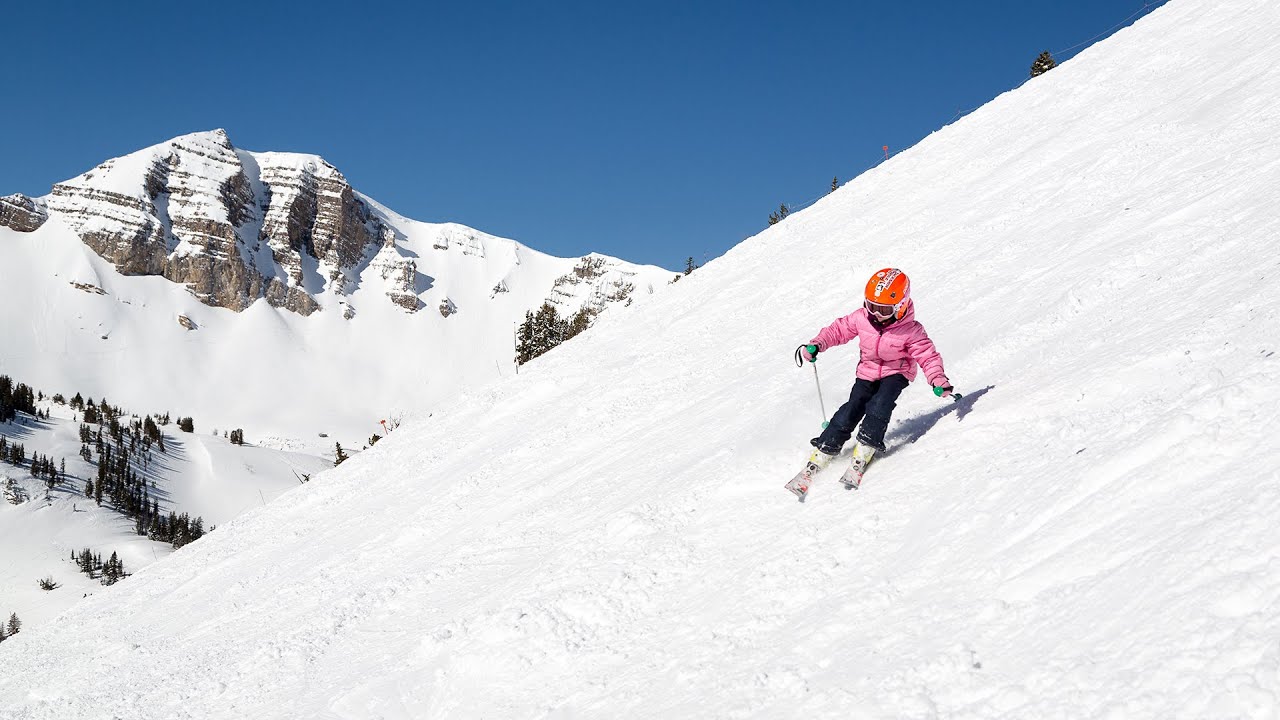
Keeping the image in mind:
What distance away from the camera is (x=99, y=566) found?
3241 inches

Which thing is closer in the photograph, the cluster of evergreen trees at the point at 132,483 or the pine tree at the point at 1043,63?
the pine tree at the point at 1043,63

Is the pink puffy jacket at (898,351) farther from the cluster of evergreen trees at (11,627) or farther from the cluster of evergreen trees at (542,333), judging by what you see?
the cluster of evergreen trees at (11,627)

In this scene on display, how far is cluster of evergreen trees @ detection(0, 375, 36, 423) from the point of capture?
125m

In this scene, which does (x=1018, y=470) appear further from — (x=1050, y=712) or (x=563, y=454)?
(x=563, y=454)

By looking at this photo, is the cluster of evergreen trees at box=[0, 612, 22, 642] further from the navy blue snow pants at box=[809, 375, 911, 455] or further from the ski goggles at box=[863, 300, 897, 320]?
the ski goggles at box=[863, 300, 897, 320]

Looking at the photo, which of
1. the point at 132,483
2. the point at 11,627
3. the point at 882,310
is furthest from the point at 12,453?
the point at 882,310

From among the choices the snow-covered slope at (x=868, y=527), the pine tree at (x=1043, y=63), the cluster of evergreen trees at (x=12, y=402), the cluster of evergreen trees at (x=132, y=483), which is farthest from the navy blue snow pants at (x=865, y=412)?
the cluster of evergreen trees at (x=12, y=402)

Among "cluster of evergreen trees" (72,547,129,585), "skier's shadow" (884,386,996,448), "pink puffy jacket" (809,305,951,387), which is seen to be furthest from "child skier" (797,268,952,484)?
"cluster of evergreen trees" (72,547,129,585)

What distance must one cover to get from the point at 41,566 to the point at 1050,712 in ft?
350

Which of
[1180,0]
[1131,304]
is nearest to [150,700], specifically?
[1131,304]

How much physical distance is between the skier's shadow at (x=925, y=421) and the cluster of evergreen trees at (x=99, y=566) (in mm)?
88186

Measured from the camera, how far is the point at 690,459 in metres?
9.71

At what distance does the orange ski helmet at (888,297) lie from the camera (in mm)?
7281

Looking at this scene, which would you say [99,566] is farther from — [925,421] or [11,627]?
[925,421]
